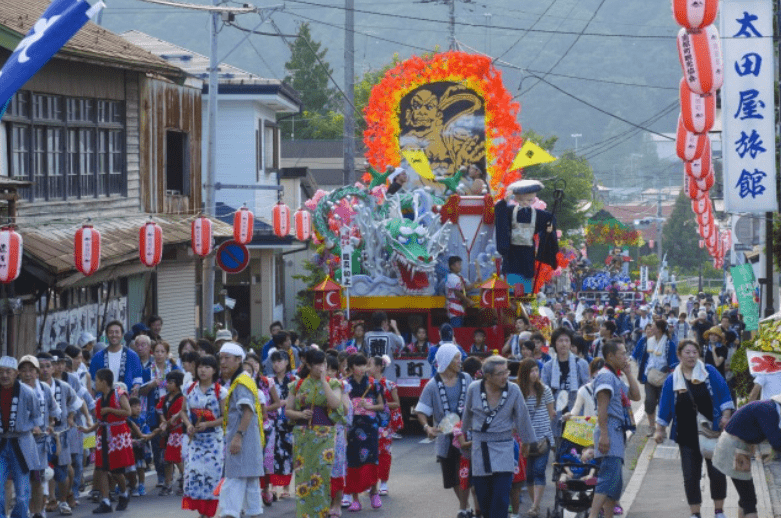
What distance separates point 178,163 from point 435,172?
7.57 m

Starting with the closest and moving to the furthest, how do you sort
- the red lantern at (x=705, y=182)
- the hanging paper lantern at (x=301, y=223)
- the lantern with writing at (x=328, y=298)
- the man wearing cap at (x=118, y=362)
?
1. the man wearing cap at (x=118, y=362)
2. the lantern with writing at (x=328, y=298)
3. the red lantern at (x=705, y=182)
4. the hanging paper lantern at (x=301, y=223)

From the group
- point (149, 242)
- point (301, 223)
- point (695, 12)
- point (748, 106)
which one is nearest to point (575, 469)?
point (695, 12)

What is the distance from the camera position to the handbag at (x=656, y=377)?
2209 cm

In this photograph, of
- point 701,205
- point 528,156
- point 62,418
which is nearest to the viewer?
point 62,418

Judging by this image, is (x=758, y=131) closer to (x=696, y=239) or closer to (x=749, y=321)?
(x=749, y=321)

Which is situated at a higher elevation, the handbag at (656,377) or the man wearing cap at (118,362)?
the man wearing cap at (118,362)

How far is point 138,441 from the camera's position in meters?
15.3

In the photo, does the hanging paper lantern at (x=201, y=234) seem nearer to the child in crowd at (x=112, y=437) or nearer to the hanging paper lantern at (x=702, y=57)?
the hanging paper lantern at (x=702, y=57)

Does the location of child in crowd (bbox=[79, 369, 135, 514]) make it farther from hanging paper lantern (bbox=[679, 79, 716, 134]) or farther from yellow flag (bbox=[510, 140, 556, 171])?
yellow flag (bbox=[510, 140, 556, 171])

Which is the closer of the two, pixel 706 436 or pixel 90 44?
pixel 706 436

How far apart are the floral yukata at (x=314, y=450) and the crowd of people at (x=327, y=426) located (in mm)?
13

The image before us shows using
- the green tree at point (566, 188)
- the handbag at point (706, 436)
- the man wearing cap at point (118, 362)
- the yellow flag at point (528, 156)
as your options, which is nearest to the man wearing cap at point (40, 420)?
the man wearing cap at point (118, 362)

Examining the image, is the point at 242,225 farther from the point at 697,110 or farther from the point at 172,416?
the point at 172,416

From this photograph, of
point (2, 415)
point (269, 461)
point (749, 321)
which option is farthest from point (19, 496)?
point (749, 321)
